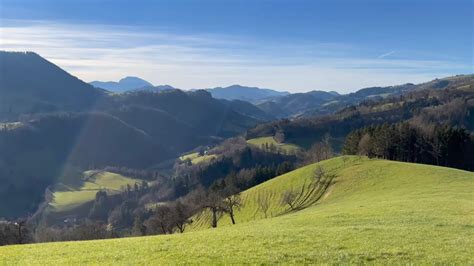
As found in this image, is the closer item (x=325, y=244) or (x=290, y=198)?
(x=325, y=244)

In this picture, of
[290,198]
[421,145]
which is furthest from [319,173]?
[421,145]

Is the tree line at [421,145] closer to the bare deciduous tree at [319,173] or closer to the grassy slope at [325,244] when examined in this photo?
the bare deciduous tree at [319,173]

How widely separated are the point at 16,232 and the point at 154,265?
265 ft

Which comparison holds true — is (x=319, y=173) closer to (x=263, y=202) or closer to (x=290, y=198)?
(x=290, y=198)

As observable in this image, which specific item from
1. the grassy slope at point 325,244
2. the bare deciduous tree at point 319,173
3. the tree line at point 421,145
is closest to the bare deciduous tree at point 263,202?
the bare deciduous tree at point 319,173

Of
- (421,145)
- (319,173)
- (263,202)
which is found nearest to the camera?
(319,173)

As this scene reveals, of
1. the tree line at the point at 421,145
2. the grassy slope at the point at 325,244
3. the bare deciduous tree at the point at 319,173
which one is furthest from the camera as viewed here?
the tree line at the point at 421,145

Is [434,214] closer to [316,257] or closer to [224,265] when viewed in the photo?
[316,257]

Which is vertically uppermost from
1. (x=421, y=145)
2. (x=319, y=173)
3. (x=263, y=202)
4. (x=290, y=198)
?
(x=421, y=145)

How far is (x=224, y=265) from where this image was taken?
757 inches

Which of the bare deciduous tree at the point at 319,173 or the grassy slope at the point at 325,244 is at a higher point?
the grassy slope at the point at 325,244

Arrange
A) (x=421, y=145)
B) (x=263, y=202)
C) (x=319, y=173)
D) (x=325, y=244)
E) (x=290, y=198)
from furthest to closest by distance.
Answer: (x=421, y=145) < (x=263, y=202) < (x=319, y=173) < (x=290, y=198) < (x=325, y=244)

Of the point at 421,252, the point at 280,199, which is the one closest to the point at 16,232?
the point at 280,199

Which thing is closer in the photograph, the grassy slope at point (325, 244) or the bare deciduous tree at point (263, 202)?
the grassy slope at point (325, 244)
